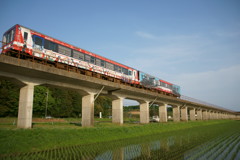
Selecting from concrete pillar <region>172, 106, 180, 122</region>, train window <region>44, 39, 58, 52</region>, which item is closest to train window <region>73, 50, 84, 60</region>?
train window <region>44, 39, 58, 52</region>

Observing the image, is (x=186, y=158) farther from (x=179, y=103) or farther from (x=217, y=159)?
(x=179, y=103)

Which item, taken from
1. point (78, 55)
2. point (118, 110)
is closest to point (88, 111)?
point (118, 110)

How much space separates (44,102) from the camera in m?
47.2

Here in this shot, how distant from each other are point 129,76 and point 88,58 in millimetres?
9276

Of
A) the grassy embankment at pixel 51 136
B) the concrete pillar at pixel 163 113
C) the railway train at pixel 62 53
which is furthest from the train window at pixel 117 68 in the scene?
the concrete pillar at pixel 163 113

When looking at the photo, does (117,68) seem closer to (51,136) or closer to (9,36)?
(9,36)

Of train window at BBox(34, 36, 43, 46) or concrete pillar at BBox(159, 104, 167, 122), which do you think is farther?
concrete pillar at BBox(159, 104, 167, 122)

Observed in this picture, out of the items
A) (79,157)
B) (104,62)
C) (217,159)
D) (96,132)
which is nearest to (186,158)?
(217,159)

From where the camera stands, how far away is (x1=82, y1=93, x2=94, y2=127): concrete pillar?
18281mm

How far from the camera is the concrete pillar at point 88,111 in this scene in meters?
18.3

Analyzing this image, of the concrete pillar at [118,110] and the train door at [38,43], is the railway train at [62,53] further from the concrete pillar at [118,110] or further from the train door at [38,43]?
the concrete pillar at [118,110]

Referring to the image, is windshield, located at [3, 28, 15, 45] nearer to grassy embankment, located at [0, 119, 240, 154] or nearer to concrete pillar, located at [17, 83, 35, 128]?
concrete pillar, located at [17, 83, 35, 128]

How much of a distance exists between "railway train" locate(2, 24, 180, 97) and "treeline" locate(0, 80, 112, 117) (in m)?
14.3

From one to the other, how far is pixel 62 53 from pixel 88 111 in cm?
659
